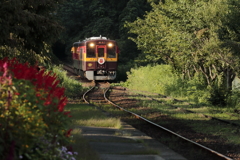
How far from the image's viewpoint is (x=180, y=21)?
2105 centimetres

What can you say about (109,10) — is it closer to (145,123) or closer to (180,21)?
(180,21)

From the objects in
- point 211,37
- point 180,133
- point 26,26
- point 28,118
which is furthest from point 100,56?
point 28,118

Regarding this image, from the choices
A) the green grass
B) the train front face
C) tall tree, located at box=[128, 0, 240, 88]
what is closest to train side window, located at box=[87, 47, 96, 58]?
the train front face

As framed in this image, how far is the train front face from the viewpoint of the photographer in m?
33.5

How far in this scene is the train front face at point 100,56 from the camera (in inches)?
1320

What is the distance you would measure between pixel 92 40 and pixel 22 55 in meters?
17.0

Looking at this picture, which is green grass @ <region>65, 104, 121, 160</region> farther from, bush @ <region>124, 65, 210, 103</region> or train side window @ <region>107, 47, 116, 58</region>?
train side window @ <region>107, 47, 116, 58</region>

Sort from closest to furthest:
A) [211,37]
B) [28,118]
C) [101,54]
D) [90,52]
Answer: [28,118] → [211,37] → [90,52] → [101,54]

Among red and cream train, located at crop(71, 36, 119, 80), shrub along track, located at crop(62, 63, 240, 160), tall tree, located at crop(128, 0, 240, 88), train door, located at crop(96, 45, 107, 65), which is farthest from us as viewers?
train door, located at crop(96, 45, 107, 65)

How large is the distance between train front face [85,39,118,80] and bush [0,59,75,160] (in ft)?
89.5

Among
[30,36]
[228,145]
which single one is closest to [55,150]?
[228,145]

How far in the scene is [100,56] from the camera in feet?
111

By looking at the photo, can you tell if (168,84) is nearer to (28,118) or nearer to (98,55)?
(98,55)

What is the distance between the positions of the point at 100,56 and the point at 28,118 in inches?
1117
